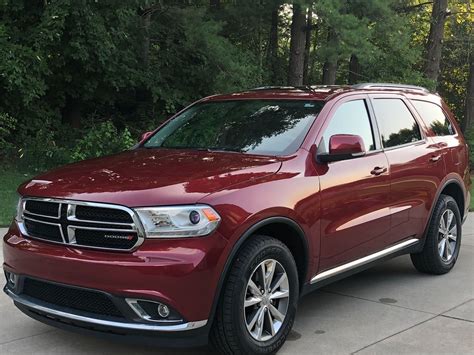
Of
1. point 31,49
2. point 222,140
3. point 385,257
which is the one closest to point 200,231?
point 222,140

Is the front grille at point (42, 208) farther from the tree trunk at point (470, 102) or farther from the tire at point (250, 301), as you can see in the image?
the tree trunk at point (470, 102)

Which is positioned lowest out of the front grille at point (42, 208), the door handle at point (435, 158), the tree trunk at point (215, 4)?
the front grille at point (42, 208)

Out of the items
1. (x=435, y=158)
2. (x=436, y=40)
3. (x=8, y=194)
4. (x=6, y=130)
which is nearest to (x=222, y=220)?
(x=435, y=158)

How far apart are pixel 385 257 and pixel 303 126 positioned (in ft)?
4.81

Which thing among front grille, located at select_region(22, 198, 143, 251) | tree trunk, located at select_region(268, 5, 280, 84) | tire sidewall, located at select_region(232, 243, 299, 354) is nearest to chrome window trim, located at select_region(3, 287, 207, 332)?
tire sidewall, located at select_region(232, 243, 299, 354)

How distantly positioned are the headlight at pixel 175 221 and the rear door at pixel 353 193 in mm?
1147

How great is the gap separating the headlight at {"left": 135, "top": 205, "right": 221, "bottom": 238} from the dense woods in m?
9.18

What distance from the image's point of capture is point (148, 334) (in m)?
3.34

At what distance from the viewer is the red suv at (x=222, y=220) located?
132 inches

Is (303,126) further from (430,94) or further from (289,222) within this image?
(430,94)

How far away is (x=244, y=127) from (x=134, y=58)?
12.0 meters

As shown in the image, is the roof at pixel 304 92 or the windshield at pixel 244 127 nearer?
the windshield at pixel 244 127

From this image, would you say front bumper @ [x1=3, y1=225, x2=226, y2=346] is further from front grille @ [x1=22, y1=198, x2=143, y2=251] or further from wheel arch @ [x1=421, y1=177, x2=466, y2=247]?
wheel arch @ [x1=421, y1=177, x2=466, y2=247]

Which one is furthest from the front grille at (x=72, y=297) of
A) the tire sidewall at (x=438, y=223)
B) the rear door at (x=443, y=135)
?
the rear door at (x=443, y=135)
